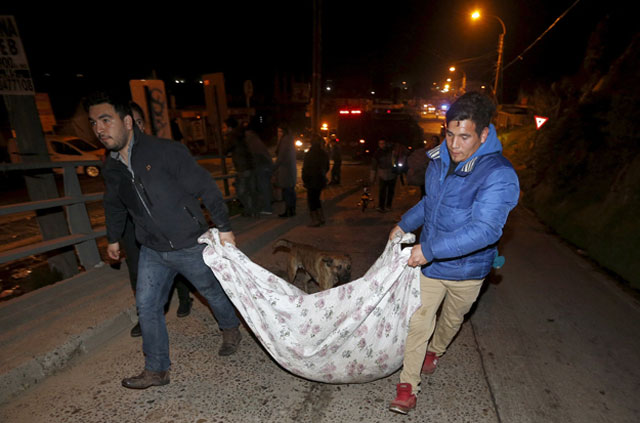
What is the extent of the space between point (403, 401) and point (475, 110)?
2.01 m

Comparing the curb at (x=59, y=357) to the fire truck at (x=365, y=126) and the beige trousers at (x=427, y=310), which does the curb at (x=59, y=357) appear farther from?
the fire truck at (x=365, y=126)

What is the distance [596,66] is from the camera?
642 inches

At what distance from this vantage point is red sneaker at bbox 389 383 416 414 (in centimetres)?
229

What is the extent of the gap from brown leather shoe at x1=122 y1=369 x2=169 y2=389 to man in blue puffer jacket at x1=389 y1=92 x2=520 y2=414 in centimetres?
182

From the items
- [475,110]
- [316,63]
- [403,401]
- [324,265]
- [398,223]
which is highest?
[316,63]

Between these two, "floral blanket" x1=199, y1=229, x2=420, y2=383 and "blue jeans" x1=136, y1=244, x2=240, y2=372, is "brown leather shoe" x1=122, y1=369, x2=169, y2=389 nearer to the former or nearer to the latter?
"blue jeans" x1=136, y1=244, x2=240, y2=372

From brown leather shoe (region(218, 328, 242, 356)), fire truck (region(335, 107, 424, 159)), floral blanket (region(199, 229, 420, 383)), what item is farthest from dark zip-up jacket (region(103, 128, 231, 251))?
fire truck (region(335, 107, 424, 159))

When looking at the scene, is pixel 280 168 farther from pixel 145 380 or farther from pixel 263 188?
pixel 145 380

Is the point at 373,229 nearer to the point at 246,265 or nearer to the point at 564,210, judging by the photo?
the point at 564,210

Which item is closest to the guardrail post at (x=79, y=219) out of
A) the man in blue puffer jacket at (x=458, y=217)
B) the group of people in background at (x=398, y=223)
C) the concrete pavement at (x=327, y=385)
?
the concrete pavement at (x=327, y=385)

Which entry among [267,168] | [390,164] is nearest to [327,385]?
[267,168]

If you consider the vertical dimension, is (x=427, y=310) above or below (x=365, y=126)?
below

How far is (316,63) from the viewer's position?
9953 mm

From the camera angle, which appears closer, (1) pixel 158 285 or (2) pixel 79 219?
(1) pixel 158 285
